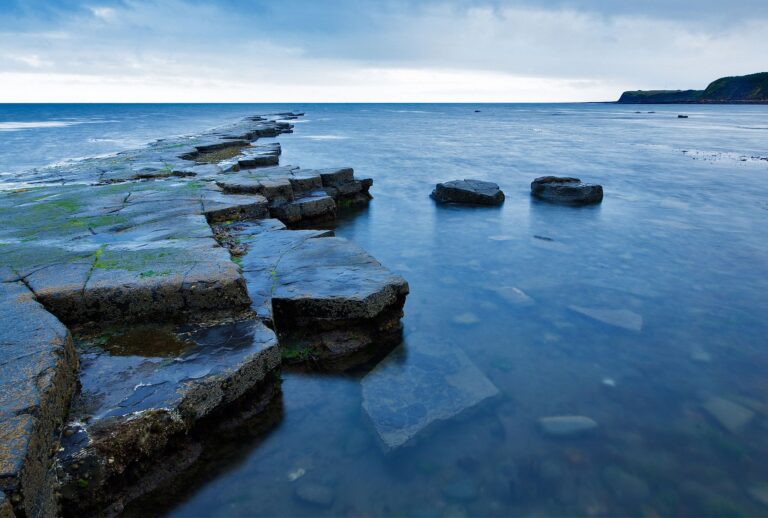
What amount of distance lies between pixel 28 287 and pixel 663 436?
5.41 m

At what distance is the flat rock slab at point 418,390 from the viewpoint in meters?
3.49

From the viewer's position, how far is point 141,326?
379 centimetres

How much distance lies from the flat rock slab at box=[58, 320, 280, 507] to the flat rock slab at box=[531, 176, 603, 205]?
10024mm

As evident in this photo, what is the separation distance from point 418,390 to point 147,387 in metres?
2.13

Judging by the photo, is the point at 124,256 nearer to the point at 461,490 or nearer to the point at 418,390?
the point at 418,390

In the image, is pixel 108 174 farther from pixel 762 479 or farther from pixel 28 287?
pixel 762 479

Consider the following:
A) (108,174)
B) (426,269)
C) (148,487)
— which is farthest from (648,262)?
(108,174)

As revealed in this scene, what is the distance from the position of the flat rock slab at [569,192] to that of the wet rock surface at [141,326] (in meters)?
7.81

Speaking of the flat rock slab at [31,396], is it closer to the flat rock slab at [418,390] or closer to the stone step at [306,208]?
the flat rock slab at [418,390]

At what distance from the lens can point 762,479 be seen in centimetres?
295

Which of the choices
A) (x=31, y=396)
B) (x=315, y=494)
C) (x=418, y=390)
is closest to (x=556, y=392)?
(x=418, y=390)

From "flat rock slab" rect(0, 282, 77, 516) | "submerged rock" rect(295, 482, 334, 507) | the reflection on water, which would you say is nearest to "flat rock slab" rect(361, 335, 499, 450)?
the reflection on water

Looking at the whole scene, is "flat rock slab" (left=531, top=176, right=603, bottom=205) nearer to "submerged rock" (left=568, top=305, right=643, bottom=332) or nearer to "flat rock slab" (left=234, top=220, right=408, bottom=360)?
"submerged rock" (left=568, top=305, right=643, bottom=332)

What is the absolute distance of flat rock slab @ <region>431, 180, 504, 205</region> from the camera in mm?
11508
